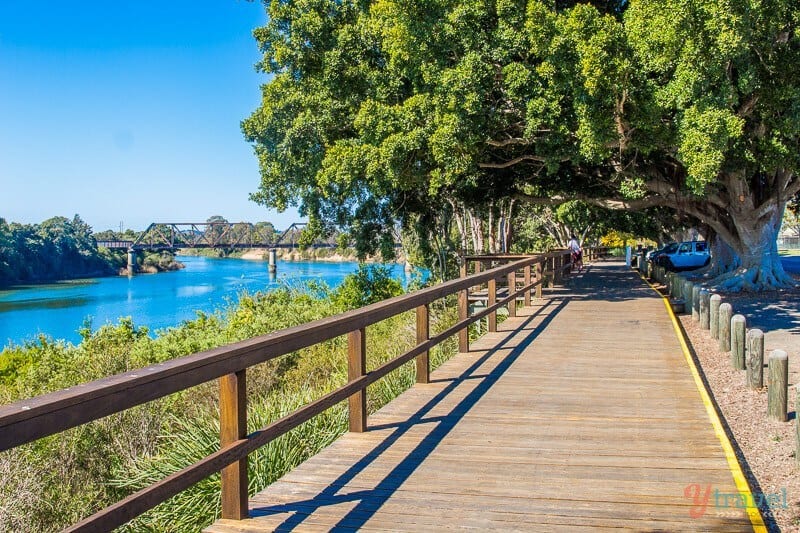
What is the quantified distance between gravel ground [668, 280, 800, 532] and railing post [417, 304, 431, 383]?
3093 mm

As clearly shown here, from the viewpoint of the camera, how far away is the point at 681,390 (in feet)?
25.8

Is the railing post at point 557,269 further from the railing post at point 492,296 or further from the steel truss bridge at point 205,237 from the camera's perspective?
the steel truss bridge at point 205,237

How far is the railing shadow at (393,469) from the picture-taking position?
4.36m

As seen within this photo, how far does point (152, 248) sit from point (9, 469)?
91.1 meters

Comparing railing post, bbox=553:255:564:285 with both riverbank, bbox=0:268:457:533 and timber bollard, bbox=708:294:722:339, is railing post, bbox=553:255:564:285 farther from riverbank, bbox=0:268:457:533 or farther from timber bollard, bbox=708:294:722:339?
timber bollard, bbox=708:294:722:339

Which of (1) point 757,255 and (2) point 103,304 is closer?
(1) point 757,255

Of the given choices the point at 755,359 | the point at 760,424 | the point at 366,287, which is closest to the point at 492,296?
the point at 755,359

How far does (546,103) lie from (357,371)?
1178 centimetres

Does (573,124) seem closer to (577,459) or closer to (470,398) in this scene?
(470,398)

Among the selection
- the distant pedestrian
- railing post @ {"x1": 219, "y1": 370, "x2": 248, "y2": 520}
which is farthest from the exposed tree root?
railing post @ {"x1": 219, "y1": 370, "x2": 248, "y2": 520}

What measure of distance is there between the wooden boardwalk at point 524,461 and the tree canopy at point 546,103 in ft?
23.7

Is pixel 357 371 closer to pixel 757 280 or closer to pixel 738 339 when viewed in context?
pixel 738 339
